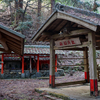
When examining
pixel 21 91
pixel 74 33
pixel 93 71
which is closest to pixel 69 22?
pixel 74 33

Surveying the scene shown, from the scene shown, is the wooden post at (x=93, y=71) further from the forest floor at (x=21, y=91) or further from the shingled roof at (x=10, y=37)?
the shingled roof at (x=10, y=37)

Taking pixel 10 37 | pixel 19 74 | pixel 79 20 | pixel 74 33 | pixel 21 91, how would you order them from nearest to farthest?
pixel 10 37 → pixel 79 20 → pixel 74 33 → pixel 21 91 → pixel 19 74

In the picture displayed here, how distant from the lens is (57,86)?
24.5ft

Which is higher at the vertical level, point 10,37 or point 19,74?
point 10,37

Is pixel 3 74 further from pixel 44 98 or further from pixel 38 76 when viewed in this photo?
pixel 44 98

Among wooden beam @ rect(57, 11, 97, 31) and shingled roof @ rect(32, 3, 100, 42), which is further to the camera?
shingled roof @ rect(32, 3, 100, 42)

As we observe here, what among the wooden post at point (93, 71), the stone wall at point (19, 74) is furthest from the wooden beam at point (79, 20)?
the stone wall at point (19, 74)

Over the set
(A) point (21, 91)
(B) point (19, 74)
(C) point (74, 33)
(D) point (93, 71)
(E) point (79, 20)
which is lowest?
(A) point (21, 91)

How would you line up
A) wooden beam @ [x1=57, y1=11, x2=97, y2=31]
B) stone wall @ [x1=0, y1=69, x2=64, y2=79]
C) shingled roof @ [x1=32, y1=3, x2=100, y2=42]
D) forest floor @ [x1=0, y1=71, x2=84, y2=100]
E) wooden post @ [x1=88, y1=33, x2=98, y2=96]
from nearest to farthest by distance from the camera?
wooden beam @ [x1=57, y1=11, x2=97, y2=31] < shingled roof @ [x1=32, y1=3, x2=100, y2=42] < wooden post @ [x1=88, y1=33, x2=98, y2=96] < forest floor @ [x1=0, y1=71, x2=84, y2=100] < stone wall @ [x1=0, y1=69, x2=64, y2=79]

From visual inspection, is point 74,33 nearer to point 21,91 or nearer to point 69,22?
point 69,22

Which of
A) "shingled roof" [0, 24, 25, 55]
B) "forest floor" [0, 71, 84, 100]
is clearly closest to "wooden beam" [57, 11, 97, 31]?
"shingled roof" [0, 24, 25, 55]

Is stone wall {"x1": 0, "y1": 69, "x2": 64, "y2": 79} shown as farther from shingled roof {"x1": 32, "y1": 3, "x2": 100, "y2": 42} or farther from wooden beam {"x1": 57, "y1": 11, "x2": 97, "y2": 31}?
wooden beam {"x1": 57, "y1": 11, "x2": 97, "y2": 31}

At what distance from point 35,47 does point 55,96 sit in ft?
36.1

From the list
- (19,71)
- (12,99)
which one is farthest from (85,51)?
(19,71)
